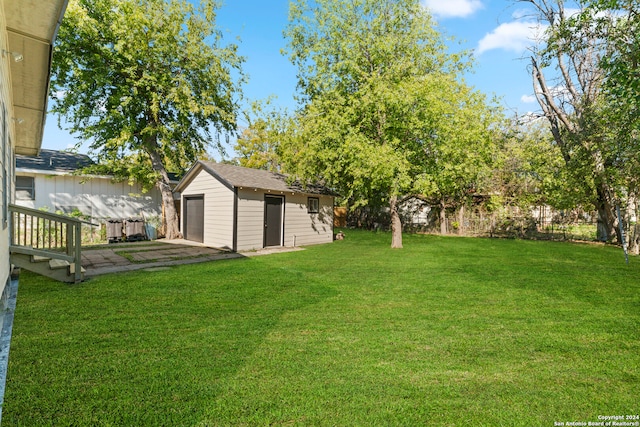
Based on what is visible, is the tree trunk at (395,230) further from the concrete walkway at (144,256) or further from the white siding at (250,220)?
the white siding at (250,220)

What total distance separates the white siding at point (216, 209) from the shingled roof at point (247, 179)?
388mm

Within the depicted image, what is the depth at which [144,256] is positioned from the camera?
9.30 meters

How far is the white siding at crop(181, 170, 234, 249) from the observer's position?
11.5 m

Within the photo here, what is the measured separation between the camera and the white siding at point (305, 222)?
13211 millimetres

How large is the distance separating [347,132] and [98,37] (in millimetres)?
9808

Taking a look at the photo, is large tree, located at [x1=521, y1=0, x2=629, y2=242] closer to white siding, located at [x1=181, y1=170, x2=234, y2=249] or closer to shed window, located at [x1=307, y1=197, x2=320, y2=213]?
shed window, located at [x1=307, y1=197, x2=320, y2=213]

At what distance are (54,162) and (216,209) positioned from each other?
300 inches

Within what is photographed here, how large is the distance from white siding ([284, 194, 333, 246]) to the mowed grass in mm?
6757

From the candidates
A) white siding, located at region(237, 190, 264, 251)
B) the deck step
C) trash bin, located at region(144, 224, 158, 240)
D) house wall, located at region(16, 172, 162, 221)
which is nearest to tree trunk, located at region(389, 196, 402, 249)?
white siding, located at region(237, 190, 264, 251)

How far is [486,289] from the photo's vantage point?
6055 millimetres

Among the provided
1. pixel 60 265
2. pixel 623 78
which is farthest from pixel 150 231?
pixel 623 78

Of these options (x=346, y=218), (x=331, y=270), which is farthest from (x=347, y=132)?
(x=346, y=218)

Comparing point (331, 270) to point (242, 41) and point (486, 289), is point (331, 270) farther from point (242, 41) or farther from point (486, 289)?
point (242, 41)

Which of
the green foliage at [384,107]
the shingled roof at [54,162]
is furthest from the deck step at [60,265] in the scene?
the shingled roof at [54,162]
